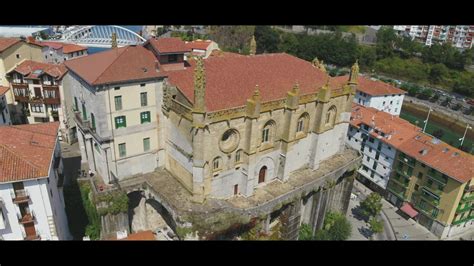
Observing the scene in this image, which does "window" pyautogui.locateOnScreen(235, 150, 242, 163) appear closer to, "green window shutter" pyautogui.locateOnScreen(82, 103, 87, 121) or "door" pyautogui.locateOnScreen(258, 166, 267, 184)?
"door" pyautogui.locateOnScreen(258, 166, 267, 184)

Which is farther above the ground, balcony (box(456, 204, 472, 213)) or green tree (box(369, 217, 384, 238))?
balcony (box(456, 204, 472, 213))

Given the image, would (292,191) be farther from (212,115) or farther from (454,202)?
(454,202)

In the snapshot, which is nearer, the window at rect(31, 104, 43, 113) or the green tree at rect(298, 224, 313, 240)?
the green tree at rect(298, 224, 313, 240)

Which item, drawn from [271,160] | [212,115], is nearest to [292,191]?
[271,160]

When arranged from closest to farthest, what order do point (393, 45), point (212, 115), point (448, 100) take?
point (212, 115)
point (448, 100)
point (393, 45)

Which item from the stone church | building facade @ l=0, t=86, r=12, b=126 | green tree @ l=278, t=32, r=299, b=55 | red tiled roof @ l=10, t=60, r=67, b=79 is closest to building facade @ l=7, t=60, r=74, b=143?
red tiled roof @ l=10, t=60, r=67, b=79

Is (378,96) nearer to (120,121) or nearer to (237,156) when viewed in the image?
(237,156)
